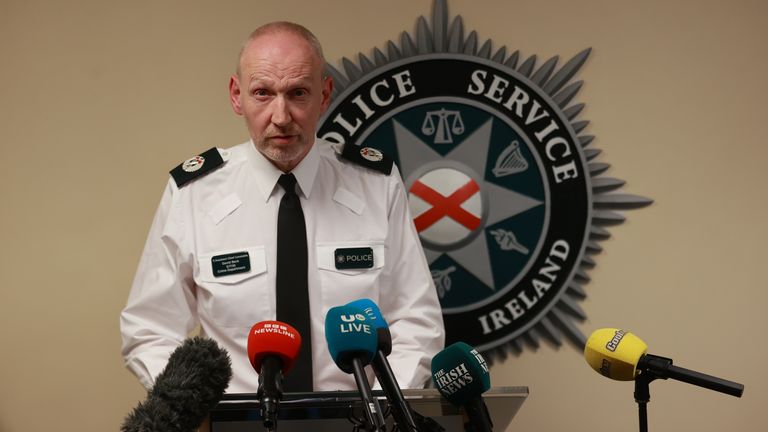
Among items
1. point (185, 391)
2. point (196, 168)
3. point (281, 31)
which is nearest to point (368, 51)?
point (281, 31)

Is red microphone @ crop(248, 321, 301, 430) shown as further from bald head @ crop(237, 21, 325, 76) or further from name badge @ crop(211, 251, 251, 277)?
bald head @ crop(237, 21, 325, 76)

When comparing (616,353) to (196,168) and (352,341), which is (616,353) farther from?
(196,168)

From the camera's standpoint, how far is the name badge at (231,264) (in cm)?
214

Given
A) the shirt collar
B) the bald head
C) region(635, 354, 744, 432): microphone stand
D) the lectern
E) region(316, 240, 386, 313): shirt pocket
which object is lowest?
the lectern

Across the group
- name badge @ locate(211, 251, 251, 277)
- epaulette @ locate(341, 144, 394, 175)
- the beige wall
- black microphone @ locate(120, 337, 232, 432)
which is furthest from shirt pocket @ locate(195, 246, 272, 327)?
black microphone @ locate(120, 337, 232, 432)

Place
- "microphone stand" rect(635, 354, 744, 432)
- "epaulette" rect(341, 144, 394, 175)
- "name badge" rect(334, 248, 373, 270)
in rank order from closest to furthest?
"microphone stand" rect(635, 354, 744, 432), "name badge" rect(334, 248, 373, 270), "epaulette" rect(341, 144, 394, 175)

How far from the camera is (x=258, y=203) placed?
222 centimetres

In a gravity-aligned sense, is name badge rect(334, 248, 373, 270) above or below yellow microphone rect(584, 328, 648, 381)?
above

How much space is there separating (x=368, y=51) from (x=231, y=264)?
3.03ft

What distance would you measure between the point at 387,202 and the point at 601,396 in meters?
0.96

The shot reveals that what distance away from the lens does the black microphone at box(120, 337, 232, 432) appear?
0.98 metres

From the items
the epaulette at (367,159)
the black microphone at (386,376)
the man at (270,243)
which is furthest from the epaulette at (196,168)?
the black microphone at (386,376)

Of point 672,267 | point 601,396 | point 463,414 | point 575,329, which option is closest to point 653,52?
point 672,267

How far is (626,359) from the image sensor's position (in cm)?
142
